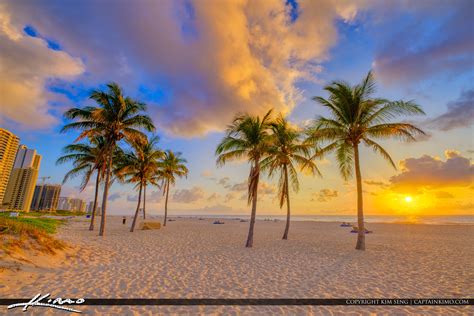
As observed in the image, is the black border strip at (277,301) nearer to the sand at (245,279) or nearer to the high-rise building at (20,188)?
the sand at (245,279)

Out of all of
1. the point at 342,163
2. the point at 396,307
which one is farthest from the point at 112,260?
the point at 342,163

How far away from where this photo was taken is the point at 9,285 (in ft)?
16.4

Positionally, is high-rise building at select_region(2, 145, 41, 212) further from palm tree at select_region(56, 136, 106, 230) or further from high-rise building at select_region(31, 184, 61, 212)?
palm tree at select_region(56, 136, 106, 230)

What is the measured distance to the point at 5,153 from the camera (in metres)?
79.5

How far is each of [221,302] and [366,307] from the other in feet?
10.7

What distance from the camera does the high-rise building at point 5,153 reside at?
76812 mm

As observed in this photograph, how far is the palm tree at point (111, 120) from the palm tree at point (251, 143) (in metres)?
6.76

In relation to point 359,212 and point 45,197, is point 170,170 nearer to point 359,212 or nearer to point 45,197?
point 359,212

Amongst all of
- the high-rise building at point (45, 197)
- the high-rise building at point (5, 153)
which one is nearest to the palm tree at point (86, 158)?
the high-rise building at point (5, 153)

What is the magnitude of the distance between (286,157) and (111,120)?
42.8ft

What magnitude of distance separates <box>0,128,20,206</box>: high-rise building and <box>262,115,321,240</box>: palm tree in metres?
104

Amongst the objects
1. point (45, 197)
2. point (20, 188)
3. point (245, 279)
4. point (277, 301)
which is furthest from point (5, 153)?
point (277, 301)

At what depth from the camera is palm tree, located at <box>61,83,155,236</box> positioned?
1472cm

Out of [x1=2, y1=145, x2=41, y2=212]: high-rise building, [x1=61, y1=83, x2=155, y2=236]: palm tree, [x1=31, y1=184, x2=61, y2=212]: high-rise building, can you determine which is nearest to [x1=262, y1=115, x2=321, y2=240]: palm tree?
[x1=61, y1=83, x2=155, y2=236]: palm tree
